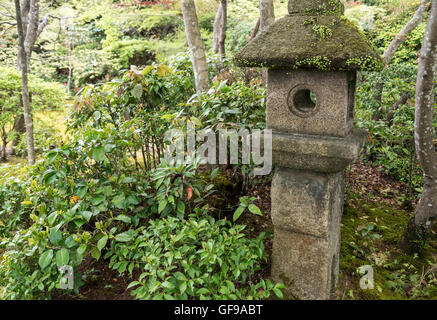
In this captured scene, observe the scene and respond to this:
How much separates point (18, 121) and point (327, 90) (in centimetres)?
740

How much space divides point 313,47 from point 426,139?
1.61 meters

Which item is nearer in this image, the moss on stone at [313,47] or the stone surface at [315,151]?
the moss on stone at [313,47]

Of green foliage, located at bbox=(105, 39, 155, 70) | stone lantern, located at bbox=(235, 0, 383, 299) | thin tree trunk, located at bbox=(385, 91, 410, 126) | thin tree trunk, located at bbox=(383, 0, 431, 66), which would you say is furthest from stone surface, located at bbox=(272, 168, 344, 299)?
green foliage, located at bbox=(105, 39, 155, 70)

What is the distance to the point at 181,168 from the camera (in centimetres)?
271

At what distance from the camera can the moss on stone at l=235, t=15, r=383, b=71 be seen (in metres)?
2.07

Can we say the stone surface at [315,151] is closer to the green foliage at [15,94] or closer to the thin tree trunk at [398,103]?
the thin tree trunk at [398,103]

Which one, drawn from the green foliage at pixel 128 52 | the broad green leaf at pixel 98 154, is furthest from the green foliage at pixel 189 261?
the green foliage at pixel 128 52

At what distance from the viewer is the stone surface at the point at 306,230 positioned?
2.45 meters

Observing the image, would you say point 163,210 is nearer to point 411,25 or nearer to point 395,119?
point 395,119

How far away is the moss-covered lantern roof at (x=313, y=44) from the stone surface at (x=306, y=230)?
2.65ft

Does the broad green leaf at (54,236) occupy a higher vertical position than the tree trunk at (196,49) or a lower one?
lower

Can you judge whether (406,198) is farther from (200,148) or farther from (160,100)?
(160,100)

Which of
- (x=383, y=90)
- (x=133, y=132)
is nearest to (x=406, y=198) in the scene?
(x=383, y=90)

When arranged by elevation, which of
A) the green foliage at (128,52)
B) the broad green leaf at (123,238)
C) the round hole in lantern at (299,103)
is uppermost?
the green foliage at (128,52)
